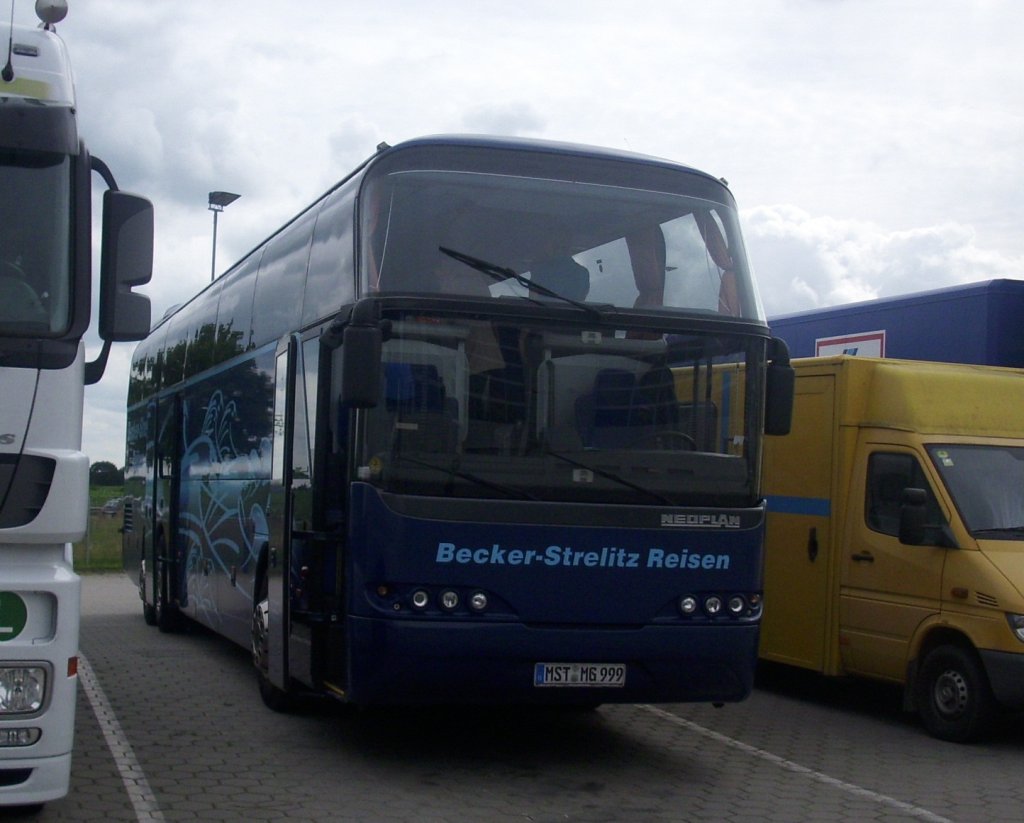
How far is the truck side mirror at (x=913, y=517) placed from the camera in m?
10.5

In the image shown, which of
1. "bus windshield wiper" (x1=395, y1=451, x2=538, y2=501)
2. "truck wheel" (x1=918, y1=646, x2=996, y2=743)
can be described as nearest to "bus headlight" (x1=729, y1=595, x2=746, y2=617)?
"bus windshield wiper" (x1=395, y1=451, x2=538, y2=501)

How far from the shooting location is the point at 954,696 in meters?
10.4

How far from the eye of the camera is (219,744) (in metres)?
9.50

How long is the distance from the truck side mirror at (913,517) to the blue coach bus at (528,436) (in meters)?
2.11

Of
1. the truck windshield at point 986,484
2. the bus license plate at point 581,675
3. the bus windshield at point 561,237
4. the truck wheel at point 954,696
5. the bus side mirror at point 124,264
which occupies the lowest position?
the truck wheel at point 954,696

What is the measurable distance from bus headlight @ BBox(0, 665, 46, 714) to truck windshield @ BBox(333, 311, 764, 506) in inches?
101

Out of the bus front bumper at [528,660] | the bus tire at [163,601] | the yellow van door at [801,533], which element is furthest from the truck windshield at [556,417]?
the bus tire at [163,601]

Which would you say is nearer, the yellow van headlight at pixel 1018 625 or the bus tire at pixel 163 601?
the yellow van headlight at pixel 1018 625

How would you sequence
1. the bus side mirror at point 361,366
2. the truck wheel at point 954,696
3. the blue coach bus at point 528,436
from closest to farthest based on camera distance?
the bus side mirror at point 361,366 < the blue coach bus at point 528,436 < the truck wheel at point 954,696

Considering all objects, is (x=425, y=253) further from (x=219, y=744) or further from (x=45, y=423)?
(x=219, y=744)

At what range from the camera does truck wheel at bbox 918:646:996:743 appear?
10125 mm

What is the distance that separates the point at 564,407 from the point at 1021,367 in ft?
20.8

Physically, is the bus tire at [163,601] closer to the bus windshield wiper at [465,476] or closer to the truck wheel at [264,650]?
the truck wheel at [264,650]

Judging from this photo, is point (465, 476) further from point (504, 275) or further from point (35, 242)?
point (35, 242)
